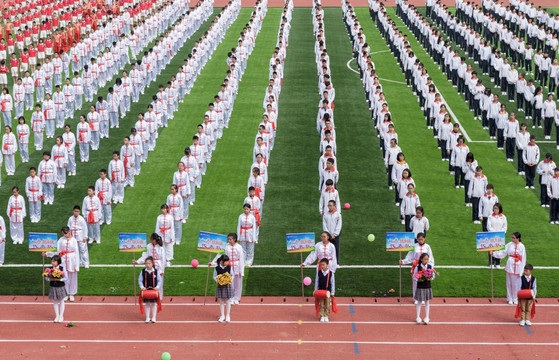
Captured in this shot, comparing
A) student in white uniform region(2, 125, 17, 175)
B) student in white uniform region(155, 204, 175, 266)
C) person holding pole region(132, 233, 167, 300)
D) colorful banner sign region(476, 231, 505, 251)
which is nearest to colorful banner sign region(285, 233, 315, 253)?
person holding pole region(132, 233, 167, 300)

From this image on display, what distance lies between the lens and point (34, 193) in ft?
88.0

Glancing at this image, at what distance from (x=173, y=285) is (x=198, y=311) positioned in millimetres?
1789

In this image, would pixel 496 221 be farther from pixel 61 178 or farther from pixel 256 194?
pixel 61 178

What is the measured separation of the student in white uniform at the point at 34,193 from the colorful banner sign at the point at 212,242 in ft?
24.5

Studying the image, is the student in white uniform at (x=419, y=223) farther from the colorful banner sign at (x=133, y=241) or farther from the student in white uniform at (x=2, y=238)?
the student in white uniform at (x=2, y=238)

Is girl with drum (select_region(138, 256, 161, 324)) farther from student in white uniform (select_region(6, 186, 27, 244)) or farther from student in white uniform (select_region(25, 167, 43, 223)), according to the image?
student in white uniform (select_region(25, 167, 43, 223))

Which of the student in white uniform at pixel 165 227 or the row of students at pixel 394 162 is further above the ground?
the row of students at pixel 394 162

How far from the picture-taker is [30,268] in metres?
23.9

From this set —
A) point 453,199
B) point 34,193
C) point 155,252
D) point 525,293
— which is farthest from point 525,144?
point 34,193

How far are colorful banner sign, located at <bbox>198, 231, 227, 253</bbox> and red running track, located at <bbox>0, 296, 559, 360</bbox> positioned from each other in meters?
1.32

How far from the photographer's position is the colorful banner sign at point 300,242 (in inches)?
852

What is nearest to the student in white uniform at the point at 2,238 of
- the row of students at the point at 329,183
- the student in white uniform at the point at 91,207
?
the student in white uniform at the point at 91,207

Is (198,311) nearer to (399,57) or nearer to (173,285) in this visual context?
(173,285)

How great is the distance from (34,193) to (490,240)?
1323cm
